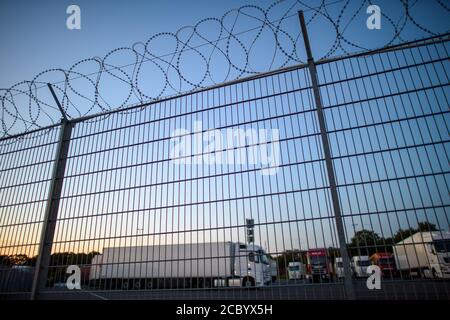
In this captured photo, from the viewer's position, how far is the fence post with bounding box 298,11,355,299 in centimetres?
392

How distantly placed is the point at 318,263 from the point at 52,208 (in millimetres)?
5008

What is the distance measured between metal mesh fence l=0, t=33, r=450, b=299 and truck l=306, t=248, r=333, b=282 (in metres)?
0.03

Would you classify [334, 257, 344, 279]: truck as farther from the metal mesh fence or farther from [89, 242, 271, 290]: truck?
[89, 242, 271, 290]: truck

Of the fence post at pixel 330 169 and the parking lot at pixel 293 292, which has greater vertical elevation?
the fence post at pixel 330 169

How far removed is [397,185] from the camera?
13.2 feet

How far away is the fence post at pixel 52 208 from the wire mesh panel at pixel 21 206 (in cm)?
14

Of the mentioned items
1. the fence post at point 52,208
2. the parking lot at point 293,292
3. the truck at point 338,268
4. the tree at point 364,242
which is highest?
the fence post at point 52,208

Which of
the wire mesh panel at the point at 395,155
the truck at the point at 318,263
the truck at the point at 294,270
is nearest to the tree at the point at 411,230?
the wire mesh panel at the point at 395,155

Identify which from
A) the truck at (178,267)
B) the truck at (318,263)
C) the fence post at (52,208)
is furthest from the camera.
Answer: the fence post at (52,208)

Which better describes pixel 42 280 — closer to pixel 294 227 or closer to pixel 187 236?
pixel 187 236

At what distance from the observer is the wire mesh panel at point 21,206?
5.55 metres

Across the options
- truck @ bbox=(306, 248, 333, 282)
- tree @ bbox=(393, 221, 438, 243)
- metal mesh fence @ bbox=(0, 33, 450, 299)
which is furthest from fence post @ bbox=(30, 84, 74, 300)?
tree @ bbox=(393, 221, 438, 243)

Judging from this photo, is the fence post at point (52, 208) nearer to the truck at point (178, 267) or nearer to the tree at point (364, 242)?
the truck at point (178, 267)

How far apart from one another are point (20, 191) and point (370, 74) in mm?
7105
